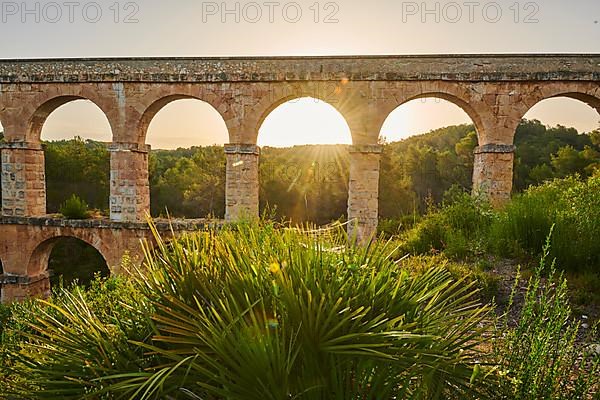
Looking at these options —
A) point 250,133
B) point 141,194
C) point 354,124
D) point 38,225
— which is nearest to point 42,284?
point 38,225

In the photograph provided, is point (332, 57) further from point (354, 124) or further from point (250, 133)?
point (250, 133)

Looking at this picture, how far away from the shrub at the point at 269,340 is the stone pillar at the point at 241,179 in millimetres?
7876

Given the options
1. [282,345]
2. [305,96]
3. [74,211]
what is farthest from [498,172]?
[74,211]

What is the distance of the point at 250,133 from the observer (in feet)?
32.3

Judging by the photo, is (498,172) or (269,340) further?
(498,172)

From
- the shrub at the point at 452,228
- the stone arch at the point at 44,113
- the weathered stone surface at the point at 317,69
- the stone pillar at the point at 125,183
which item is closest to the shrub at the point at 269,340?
the shrub at the point at 452,228

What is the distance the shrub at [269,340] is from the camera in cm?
140

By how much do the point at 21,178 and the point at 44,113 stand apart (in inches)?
69.5

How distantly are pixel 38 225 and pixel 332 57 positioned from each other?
850 centimetres

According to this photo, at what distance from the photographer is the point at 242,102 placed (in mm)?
9812

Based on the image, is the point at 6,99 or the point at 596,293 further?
the point at 6,99

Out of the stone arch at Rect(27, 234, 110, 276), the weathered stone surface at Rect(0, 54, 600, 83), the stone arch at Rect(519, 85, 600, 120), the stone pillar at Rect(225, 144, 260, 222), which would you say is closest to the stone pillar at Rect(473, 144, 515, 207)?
the stone arch at Rect(519, 85, 600, 120)

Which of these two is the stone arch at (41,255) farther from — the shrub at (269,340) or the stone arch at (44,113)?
the shrub at (269,340)

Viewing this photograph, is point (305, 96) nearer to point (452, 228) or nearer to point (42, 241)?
point (452, 228)
